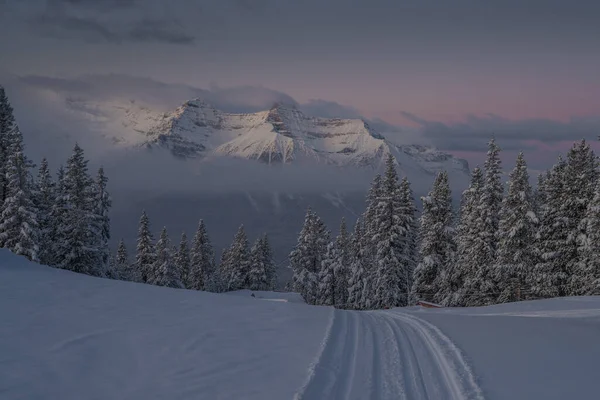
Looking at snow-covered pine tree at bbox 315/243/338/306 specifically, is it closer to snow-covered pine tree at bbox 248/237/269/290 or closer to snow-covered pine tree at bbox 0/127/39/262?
snow-covered pine tree at bbox 248/237/269/290

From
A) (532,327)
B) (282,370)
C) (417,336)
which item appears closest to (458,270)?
(532,327)

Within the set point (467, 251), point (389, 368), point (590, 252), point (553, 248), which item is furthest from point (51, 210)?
point (590, 252)

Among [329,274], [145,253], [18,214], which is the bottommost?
[329,274]

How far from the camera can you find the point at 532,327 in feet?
49.1

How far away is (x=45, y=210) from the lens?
39.9 metres

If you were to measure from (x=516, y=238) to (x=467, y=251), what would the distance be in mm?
4192

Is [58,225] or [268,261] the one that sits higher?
[58,225]

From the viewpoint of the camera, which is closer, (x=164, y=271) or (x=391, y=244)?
(x=391, y=244)

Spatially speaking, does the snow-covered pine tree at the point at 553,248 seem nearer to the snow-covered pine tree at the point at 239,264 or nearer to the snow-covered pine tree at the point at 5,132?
the snow-covered pine tree at the point at 239,264

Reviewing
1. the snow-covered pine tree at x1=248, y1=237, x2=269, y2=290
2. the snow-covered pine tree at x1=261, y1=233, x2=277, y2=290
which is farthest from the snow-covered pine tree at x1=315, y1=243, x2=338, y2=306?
the snow-covered pine tree at x1=261, y1=233, x2=277, y2=290

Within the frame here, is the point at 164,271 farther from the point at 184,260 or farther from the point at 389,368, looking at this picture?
the point at 389,368

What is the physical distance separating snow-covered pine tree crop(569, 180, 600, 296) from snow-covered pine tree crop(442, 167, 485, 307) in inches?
270

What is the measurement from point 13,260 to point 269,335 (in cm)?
1614

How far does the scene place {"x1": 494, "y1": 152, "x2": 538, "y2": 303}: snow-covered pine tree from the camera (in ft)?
105
